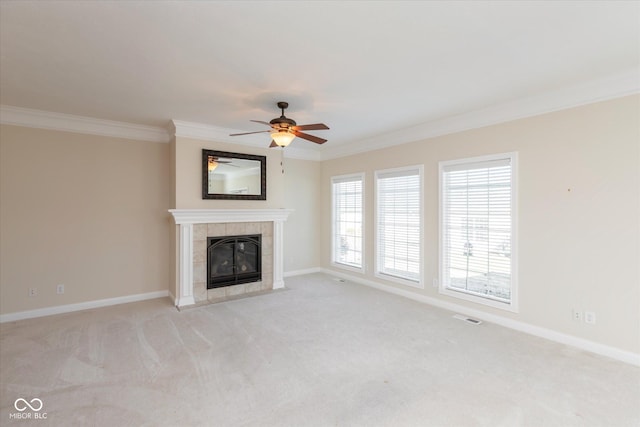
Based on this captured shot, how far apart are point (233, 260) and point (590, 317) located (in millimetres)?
4796

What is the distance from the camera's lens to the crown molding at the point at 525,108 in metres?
3.03

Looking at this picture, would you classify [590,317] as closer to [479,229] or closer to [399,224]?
[479,229]

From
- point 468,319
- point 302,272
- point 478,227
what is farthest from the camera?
point 302,272

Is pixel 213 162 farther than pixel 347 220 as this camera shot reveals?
No

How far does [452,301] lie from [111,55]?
495 centimetres

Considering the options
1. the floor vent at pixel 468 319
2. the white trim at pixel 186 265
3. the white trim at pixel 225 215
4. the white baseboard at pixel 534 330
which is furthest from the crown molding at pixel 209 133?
the floor vent at pixel 468 319

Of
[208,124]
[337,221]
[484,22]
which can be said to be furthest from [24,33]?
[337,221]

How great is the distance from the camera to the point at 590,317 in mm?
3240

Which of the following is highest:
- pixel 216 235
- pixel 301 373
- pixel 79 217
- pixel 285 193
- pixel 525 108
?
pixel 525 108

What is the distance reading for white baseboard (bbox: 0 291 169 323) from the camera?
4.11m

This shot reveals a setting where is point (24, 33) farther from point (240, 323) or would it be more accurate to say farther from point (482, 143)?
point (482, 143)

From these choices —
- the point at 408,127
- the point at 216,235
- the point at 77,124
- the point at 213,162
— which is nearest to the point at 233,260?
the point at 216,235

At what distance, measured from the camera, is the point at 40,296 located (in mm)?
4281

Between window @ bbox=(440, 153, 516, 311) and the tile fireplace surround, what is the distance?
2.85 meters
